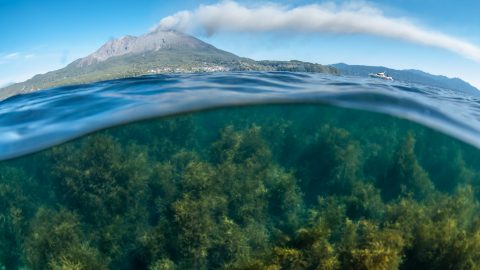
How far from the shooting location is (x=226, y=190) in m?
10.2

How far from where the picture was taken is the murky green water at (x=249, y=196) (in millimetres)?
A: 8281

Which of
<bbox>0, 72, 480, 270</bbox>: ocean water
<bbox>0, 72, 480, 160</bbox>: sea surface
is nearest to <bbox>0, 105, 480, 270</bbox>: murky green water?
<bbox>0, 72, 480, 270</bbox>: ocean water

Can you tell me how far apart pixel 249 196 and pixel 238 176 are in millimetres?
820

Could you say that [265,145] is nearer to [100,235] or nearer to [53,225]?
[100,235]

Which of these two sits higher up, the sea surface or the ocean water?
the sea surface

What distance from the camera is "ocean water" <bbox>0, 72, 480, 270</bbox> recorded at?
845 cm

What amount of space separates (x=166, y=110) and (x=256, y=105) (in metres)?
3.29

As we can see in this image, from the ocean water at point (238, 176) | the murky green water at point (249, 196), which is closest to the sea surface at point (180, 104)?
the ocean water at point (238, 176)

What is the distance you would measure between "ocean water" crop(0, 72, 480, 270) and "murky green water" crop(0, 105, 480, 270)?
0.05m

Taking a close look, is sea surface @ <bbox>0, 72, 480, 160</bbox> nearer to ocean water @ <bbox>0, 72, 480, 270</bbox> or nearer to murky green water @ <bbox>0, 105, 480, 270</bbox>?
ocean water @ <bbox>0, 72, 480, 270</bbox>

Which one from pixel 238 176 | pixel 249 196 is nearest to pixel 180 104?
pixel 238 176

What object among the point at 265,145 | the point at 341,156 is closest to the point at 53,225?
the point at 265,145

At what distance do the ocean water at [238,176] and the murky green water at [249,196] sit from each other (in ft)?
0.15

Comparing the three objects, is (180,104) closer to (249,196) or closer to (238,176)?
(238,176)
